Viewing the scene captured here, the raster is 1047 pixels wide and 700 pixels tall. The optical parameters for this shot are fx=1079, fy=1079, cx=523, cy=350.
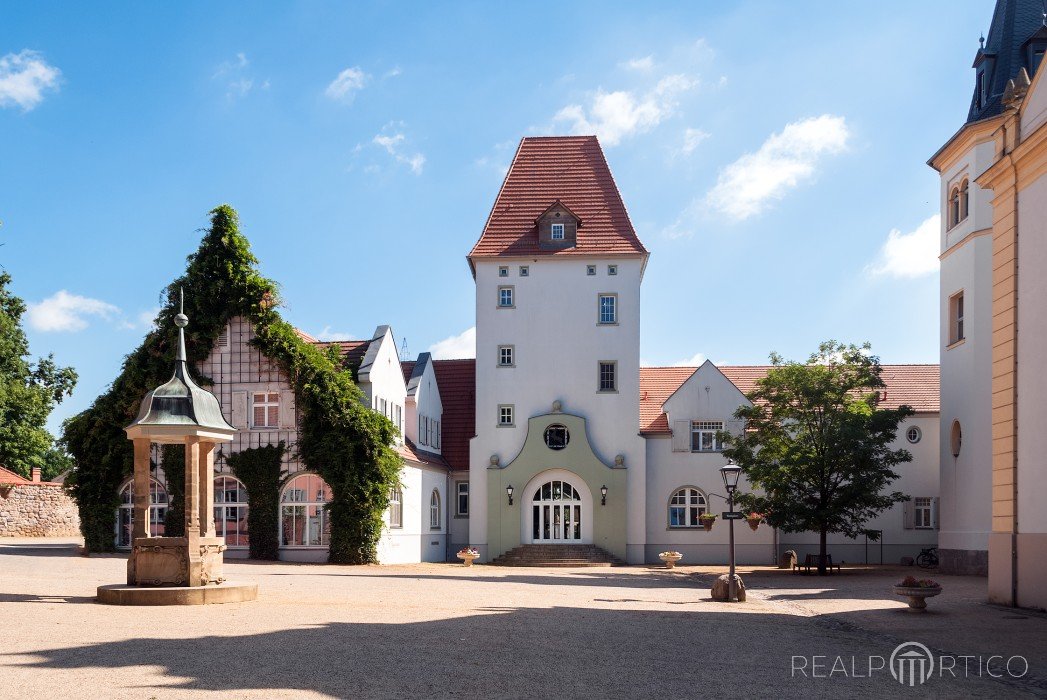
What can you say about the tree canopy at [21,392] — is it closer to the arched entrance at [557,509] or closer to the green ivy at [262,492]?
the green ivy at [262,492]

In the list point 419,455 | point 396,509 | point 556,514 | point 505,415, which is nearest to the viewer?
point 396,509

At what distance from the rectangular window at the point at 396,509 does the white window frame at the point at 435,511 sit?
140 inches

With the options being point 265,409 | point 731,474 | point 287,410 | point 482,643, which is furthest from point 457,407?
point 482,643

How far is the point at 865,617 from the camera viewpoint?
1739 centimetres

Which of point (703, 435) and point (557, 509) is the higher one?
point (703, 435)

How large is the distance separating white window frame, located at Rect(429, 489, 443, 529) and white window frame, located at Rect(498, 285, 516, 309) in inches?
288

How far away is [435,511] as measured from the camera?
39562 mm

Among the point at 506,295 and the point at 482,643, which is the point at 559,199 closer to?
the point at 506,295

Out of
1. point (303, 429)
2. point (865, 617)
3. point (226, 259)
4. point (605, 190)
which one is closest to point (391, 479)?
point (303, 429)

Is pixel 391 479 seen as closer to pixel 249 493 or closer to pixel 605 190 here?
pixel 249 493

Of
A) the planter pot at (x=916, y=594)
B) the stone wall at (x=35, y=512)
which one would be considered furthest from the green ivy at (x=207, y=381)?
the planter pot at (x=916, y=594)

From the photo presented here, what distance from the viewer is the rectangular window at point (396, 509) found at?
34656 mm

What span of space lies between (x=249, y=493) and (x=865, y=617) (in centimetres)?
2098

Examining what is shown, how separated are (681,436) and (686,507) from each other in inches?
102
